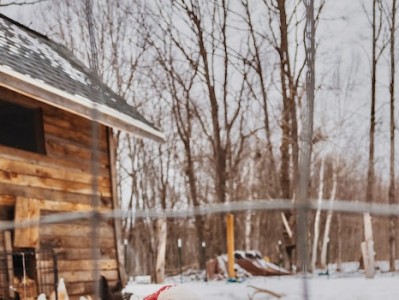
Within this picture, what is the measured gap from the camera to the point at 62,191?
3.66 metres

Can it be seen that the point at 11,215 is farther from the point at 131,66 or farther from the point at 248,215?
the point at 248,215

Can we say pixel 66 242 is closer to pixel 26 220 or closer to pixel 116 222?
pixel 26 220

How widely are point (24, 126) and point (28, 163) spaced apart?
0.33 metres

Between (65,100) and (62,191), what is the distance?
735 mm

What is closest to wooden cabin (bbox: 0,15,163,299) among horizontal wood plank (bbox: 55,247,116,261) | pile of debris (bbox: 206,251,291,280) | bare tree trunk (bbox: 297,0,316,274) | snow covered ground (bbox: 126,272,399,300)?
horizontal wood plank (bbox: 55,247,116,261)

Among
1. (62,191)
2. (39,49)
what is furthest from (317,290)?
(39,49)

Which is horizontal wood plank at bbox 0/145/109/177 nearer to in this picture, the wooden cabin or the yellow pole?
the wooden cabin

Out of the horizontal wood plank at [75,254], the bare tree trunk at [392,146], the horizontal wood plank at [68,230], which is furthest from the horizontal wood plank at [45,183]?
the bare tree trunk at [392,146]

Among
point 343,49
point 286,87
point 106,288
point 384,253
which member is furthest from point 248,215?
point 106,288

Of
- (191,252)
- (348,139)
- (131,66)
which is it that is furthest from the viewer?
(191,252)

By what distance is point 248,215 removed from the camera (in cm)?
1210

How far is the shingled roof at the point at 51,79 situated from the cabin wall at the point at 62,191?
251 mm

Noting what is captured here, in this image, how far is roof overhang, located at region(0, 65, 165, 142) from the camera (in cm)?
282

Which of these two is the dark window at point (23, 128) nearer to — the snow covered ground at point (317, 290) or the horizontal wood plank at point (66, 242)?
the horizontal wood plank at point (66, 242)
